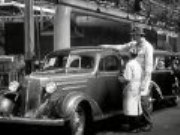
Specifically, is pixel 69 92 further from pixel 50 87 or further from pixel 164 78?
pixel 164 78

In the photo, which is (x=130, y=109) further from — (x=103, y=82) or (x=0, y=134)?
(x=0, y=134)

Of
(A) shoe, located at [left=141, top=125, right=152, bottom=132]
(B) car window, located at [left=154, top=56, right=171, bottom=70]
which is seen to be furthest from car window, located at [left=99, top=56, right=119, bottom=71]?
(B) car window, located at [left=154, top=56, right=171, bottom=70]

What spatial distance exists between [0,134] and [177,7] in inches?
658

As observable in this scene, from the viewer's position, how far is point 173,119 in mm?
10430

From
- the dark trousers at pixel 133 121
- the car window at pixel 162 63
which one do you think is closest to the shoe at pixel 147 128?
the dark trousers at pixel 133 121

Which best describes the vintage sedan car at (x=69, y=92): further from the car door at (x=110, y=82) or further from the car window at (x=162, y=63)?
the car window at (x=162, y=63)

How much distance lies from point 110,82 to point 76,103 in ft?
5.69

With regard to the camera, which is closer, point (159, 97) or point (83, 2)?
point (159, 97)

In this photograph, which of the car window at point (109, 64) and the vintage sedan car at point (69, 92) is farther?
the car window at point (109, 64)

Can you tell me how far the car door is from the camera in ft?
29.3

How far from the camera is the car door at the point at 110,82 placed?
352 inches

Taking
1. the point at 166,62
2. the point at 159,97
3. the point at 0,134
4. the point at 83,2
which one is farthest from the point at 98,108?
the point at 83,2

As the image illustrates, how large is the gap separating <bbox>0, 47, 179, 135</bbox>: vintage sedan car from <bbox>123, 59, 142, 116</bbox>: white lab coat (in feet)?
1.66

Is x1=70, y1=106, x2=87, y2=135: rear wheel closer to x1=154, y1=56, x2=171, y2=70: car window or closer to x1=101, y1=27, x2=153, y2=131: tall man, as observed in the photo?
x1=101, y1=27, x2=153, y2=131: tall man
